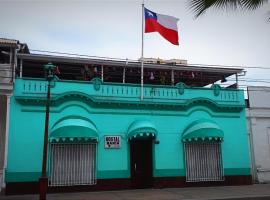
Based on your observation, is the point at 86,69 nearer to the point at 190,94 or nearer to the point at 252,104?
the point at 190,94

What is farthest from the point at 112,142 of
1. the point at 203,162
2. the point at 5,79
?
the point at 5,79

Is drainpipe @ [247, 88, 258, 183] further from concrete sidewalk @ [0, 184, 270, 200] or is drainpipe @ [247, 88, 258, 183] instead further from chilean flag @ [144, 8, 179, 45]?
chilean flag @ [144, 8, 179, 45]

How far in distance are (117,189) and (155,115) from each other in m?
4.06

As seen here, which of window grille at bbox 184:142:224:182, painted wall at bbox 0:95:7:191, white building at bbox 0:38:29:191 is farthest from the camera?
window grille at bbox 184:142:224:182

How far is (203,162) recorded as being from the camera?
60.4 feet

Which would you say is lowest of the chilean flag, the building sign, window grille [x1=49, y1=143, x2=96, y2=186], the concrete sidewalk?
the concrete sidewalk

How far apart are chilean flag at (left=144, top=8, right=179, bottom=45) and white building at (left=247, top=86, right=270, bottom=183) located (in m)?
5.72

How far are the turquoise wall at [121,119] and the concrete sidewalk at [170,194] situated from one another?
1206 millimetres

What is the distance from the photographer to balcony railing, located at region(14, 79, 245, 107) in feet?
54.7

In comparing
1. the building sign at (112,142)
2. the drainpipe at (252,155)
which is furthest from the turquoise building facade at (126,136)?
the drainpipe at (252,155)

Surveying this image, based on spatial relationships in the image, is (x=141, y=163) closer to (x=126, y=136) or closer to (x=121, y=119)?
(x=126, y=136)

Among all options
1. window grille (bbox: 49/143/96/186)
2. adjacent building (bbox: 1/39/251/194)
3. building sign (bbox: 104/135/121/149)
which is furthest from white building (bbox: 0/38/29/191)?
building sign (bbox: 104/135/121/149)

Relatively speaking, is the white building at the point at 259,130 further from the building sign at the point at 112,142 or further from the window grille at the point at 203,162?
the building sign at the point at 112,142

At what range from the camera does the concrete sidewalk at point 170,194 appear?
14.3m
